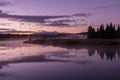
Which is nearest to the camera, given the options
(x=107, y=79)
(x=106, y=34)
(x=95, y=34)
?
(x=107, y=79)

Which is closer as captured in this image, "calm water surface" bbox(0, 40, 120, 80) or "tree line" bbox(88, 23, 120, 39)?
"calm water surface" bbox(0, 40, 120, 80)

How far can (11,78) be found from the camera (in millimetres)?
13953

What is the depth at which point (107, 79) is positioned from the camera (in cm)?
1347

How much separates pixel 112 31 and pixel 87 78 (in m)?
75.5

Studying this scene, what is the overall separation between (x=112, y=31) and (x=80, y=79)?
75815 millimetres

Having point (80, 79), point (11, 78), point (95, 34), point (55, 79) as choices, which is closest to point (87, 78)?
point (80, 79)

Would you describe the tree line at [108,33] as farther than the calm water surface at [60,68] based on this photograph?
Yes

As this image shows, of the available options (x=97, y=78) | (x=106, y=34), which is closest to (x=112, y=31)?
(x=106, y=34)

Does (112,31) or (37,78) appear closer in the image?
(37,78)

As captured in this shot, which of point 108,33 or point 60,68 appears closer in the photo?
point 60,68

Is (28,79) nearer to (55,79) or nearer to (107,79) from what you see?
(55,79)

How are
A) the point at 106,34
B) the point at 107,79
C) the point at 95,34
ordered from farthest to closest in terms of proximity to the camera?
the point at 95,34 → the point at 106,34 → the point at 107,79

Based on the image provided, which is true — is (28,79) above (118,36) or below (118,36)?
above

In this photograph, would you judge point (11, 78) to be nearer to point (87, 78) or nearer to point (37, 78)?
point (37, 78)
